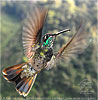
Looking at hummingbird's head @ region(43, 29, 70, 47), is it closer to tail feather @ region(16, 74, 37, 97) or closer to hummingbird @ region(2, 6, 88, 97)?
hummingbird @ region(2, 6, 88, 97)

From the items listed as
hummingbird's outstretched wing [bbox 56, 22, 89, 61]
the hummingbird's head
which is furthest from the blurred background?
the hummingbird's head

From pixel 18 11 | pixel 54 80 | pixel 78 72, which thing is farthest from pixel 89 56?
pixel 18 11

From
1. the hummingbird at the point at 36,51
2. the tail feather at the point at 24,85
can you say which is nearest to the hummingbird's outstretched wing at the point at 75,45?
the hummingbird at the point at 36,51

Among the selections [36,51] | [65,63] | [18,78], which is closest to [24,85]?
[18,78]

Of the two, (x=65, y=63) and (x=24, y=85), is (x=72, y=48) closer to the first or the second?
(x=24, y=85)

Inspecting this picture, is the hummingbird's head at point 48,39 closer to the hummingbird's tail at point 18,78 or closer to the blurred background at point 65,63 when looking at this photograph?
the hummingbird's tail at point 18,78

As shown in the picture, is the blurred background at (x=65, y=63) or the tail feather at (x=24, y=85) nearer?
the tail feather at (x=24, y=85)

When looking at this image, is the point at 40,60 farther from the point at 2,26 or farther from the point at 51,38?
the point at 2,26
